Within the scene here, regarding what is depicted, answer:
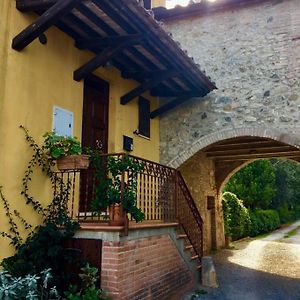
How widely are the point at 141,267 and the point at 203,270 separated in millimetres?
2477

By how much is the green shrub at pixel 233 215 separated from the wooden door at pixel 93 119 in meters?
8.48

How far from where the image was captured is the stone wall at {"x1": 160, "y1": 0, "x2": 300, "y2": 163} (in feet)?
25.5

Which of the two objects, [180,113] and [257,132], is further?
[180,113]

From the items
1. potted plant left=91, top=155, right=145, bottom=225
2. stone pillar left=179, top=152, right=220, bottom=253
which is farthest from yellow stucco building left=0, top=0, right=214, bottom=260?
stone pillar left=179, top=152, right=220, bottom=253

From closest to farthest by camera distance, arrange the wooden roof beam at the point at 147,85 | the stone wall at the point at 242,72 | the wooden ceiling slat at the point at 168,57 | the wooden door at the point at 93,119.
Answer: the wooden ceiling slat at the point at 168,57 < the wooden door at the point at 93,119 < the wooden roof beam at the point at 147,85 < the stone wall at the point at 242,72

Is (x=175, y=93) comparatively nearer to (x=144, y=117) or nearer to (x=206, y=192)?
(x=144, y=117)

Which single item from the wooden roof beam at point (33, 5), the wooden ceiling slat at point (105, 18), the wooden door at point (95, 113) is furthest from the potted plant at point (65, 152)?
the wooden ceiling slat at point (105, 18)

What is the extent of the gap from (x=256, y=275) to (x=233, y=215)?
7254 mm

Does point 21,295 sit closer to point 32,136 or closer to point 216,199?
point 32,136

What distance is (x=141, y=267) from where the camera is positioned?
5.07 m

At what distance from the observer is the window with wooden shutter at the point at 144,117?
8.41 metres

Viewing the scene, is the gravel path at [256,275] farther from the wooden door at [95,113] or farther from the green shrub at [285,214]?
the green shrub at [285,214]

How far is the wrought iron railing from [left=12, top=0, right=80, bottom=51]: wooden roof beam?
193 cm

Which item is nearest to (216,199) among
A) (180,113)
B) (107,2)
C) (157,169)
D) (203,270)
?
(180,113)
